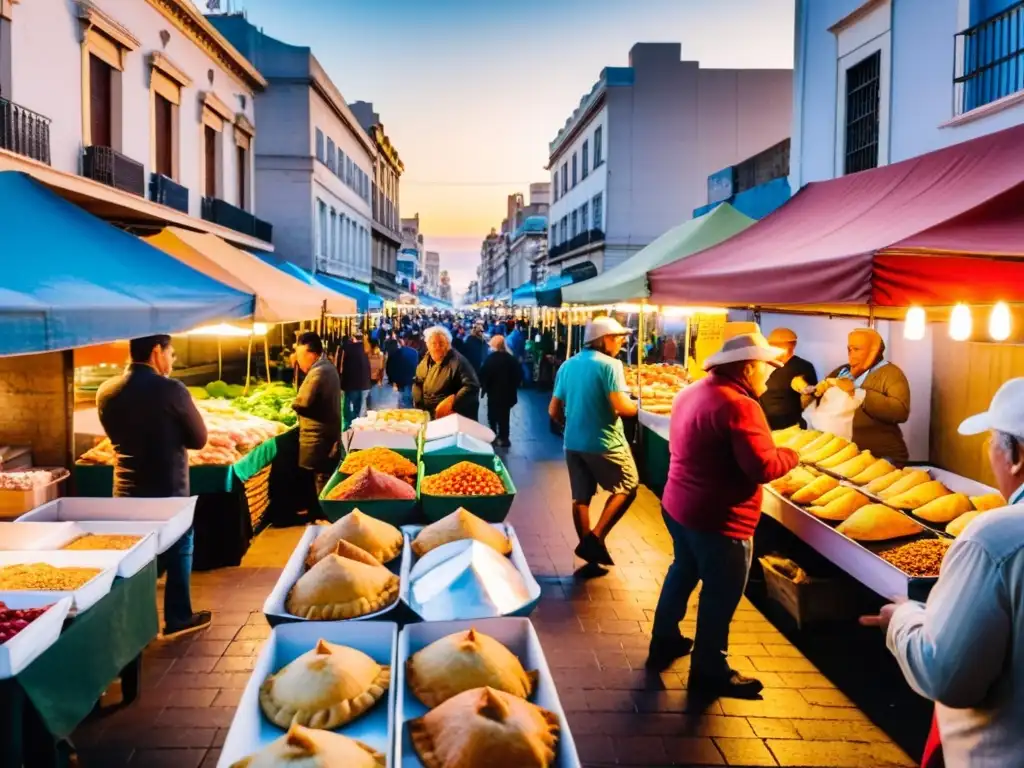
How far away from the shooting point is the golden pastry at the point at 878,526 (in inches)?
184

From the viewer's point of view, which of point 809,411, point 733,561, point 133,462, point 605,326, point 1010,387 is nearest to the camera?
point 1010,387

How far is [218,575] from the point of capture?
6.70 metres

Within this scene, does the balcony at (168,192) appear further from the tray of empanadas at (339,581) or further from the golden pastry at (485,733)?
the golden pastry at (485,733)

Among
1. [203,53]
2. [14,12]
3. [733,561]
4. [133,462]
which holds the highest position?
[203,53]

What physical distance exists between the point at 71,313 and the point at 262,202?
29732 mm

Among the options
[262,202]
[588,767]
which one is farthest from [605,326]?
[262,202]

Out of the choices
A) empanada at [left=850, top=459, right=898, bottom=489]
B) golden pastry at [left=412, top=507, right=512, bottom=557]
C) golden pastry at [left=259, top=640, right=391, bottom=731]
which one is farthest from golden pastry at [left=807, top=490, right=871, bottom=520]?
golden pastry at [left=259, top=640, right=391, bottom=731]

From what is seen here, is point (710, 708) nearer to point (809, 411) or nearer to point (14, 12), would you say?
point (809, 411)

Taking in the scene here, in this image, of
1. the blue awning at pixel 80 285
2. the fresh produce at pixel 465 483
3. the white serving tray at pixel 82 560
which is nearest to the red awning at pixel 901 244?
the fresh produce at pixel 465 483

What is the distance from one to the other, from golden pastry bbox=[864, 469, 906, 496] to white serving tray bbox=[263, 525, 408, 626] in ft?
10.6

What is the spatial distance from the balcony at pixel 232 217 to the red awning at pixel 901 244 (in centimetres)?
1806

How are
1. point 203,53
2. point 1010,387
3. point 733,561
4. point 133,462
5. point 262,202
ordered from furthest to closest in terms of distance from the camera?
point 262,202, point 203,53, point 133,462, point 733,561, point 1010,387

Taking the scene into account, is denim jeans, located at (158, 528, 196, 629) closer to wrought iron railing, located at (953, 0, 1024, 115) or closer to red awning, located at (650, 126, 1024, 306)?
red awning, located at (650, 126, 1024, 306)

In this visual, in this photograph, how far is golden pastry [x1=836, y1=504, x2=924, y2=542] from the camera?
15.4ft
